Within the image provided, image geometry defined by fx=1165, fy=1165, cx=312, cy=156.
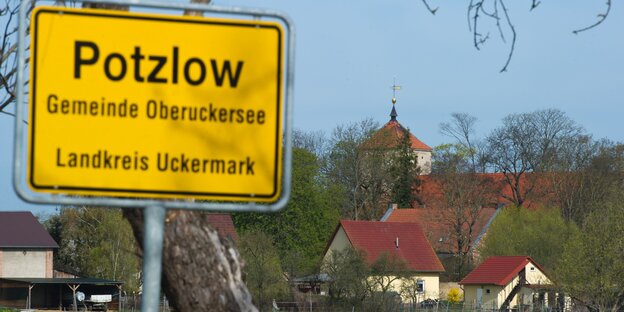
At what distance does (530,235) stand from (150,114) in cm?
7633

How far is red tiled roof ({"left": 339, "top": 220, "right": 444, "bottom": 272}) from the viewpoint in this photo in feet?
243

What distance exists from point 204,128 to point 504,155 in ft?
295

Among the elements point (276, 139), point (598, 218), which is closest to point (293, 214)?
point (598, 218)

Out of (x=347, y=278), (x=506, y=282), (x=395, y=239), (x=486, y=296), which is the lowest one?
(x=486, y=296)

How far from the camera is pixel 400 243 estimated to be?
75.9 m

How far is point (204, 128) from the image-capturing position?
3045 mm

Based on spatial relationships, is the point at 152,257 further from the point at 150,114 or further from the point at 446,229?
the point at 446,229

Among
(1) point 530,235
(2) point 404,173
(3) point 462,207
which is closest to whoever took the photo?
(1) point 530,235

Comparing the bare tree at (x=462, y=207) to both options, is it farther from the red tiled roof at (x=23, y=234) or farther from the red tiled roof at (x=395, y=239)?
the red tiled roof at (x=23, y=234)

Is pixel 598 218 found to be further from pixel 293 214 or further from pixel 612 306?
pixel 293 214

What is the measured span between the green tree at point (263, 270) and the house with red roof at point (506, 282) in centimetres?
1298

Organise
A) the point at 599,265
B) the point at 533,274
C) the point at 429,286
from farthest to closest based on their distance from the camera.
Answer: the point at 429,286 < the point at 533,274 < the point at 599,265

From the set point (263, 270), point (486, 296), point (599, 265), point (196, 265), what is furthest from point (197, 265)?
point (486, 296)

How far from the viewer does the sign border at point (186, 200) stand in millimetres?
2971
